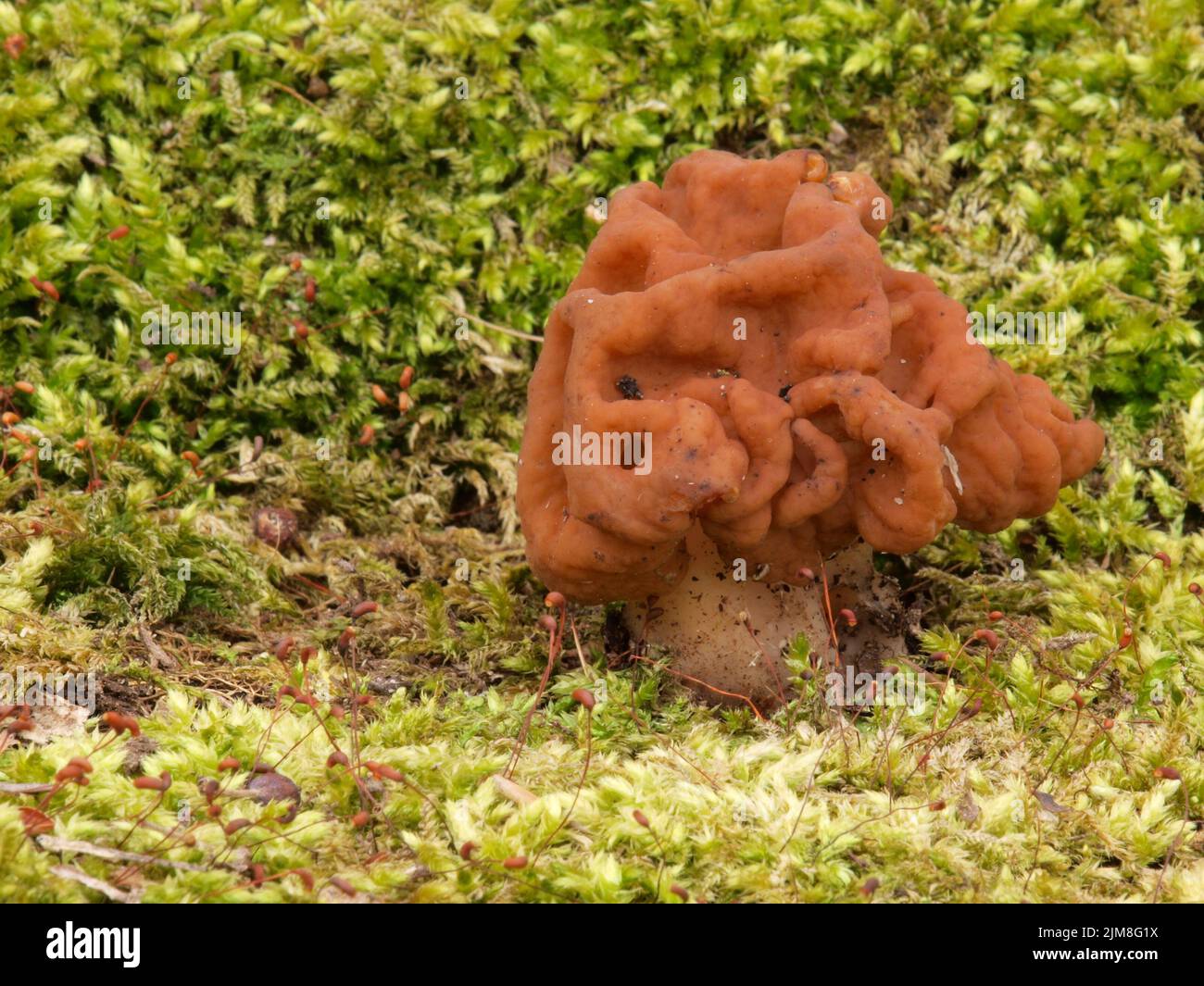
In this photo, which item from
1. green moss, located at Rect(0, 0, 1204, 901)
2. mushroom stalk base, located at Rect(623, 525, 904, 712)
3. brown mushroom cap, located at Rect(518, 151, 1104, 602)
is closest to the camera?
brown mushroom cap, located at Rect(518, 151, 1104, 602)

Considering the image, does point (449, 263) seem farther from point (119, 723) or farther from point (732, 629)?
point (119, 723)

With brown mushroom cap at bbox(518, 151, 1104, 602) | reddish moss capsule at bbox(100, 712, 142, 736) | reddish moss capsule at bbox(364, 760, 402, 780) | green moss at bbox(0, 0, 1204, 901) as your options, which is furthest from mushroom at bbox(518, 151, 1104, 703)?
reddish moss capsule at bbox(100, 712, 142, 736)

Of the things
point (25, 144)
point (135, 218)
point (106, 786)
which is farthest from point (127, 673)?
point (25, 144)

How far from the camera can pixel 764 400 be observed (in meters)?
3.40

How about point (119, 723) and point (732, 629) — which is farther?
point (732, 629)

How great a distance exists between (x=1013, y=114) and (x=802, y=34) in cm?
103

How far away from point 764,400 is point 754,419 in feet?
0.28

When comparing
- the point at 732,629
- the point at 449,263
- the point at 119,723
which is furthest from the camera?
the point at 449,263

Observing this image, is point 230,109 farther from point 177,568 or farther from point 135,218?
point 177,568

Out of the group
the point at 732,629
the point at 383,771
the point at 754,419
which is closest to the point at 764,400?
the point at 754,419

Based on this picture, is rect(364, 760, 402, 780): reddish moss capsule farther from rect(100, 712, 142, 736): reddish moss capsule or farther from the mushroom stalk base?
the mushroom stalk base

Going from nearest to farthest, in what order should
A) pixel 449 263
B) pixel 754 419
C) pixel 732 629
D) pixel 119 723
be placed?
pixel 119 723
pixel 754 419
pixel 732 629
pixel 449 263

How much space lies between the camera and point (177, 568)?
412cm

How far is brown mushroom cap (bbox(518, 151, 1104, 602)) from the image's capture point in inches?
131
